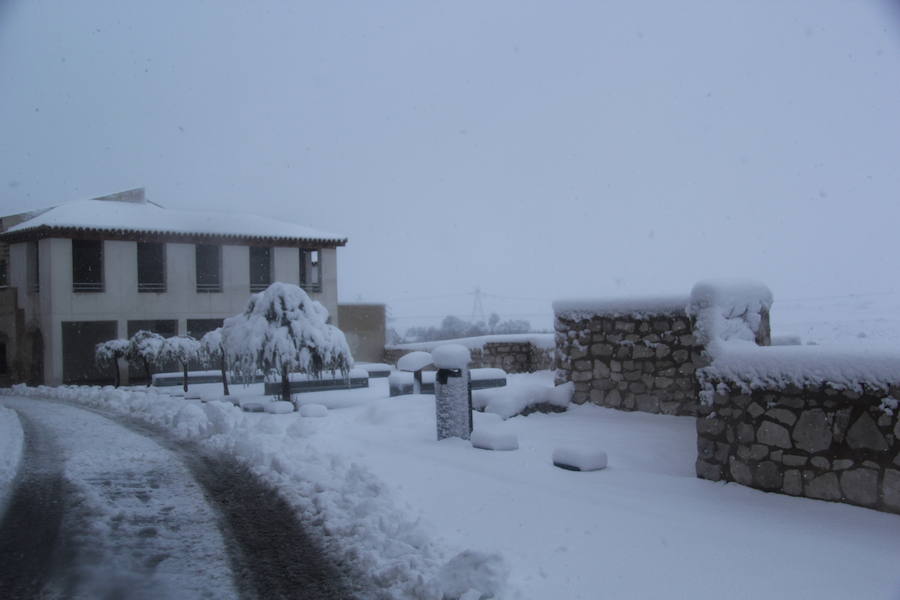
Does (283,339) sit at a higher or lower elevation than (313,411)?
higher

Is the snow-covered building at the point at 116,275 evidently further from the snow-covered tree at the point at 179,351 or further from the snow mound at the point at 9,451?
the snow mound at the point at 9,451

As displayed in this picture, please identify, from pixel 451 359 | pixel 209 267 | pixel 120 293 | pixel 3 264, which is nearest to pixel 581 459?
pixel 451 359

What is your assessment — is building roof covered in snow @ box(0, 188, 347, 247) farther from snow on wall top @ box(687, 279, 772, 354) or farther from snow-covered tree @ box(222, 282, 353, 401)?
snow on wall top @ box(687, 279, 772, 354)

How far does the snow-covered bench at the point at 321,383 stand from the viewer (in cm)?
1542

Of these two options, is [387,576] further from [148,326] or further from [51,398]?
[148,326]

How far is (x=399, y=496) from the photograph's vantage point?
577cm

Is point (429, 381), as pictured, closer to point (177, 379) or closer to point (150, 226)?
point (177, 379)

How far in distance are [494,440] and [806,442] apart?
3.44 metres

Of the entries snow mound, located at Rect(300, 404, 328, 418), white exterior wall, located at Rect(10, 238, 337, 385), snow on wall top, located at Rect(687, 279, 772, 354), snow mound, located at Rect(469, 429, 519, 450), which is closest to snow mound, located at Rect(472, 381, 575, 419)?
snow mound, located at Rect(469, 429, 519, 450)

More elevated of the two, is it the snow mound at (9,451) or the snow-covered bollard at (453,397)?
the snow-covered bollard at (453,397)

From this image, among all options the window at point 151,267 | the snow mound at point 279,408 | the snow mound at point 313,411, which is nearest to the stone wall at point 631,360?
the snow mound at point 313,411

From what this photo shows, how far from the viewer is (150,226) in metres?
25.2

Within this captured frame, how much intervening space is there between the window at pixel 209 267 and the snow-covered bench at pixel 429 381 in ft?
48.3

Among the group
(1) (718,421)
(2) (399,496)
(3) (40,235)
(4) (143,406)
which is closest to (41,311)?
(3) (40,235)
